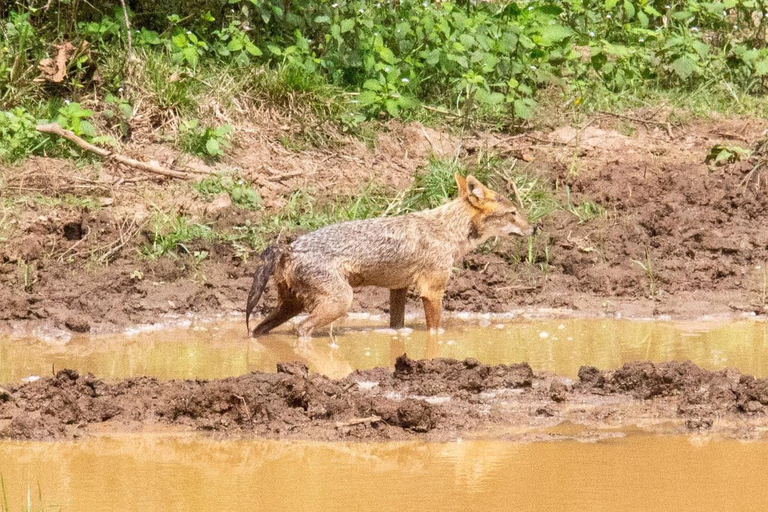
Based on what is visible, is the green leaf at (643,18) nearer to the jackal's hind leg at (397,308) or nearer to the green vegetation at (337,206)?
the green vegetation at (337,206)

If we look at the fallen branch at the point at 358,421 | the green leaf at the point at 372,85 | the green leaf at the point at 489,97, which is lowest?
the fallen branch at the point at 358,421

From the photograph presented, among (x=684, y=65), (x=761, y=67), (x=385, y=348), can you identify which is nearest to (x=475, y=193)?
(x=385, y=348)

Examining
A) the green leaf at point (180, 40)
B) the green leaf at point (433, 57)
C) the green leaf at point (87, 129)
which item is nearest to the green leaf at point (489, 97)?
the green leaf at point (433, 57)

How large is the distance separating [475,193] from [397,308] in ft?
4.11

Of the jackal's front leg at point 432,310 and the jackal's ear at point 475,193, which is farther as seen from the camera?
the jackal's ear at point 475,193

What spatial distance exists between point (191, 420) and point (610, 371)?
267cm

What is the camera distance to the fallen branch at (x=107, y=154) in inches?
488

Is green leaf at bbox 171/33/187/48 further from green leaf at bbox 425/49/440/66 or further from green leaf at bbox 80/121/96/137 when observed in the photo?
green leaf at bbox 425/49/440/66

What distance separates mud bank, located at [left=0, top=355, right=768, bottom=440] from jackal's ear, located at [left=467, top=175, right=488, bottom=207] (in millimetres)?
3392

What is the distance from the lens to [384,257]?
1026 centimetres

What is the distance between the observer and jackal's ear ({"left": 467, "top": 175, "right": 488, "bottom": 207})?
429 inches

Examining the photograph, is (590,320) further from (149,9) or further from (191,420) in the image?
(149,9)

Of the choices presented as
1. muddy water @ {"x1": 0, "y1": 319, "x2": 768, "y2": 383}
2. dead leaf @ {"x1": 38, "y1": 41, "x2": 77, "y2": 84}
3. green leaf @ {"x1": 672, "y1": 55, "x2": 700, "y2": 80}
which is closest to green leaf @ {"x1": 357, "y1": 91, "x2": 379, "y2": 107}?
dead leaf @ {"x1": 38, "y1": 41, "x2": 77, "y2": 84}

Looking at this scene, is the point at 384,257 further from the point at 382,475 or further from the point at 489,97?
the point at 382,475
